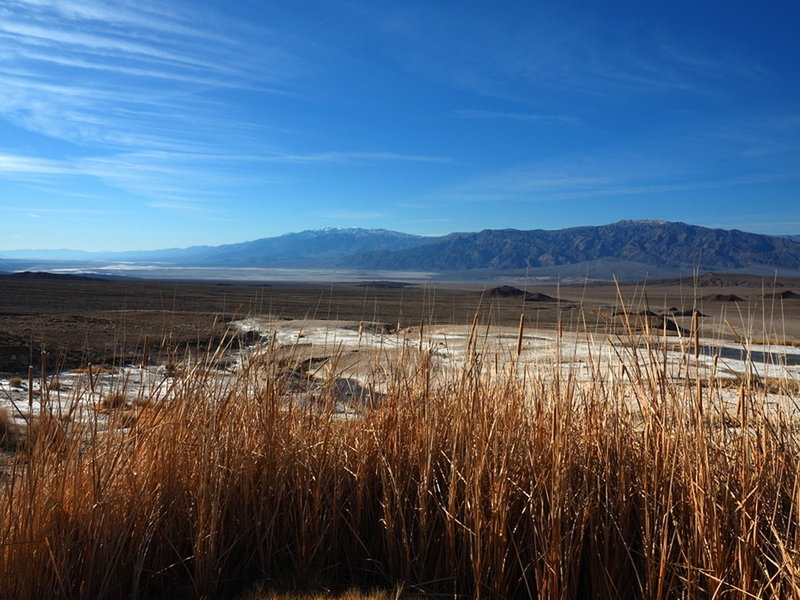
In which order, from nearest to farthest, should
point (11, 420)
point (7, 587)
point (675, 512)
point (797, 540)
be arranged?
point (797, 540), point (7, 587), point (675, 512), point (11, 420)

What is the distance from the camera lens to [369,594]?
2857 mm

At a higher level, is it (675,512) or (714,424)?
(714,424)

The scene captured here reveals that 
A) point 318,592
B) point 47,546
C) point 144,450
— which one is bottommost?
point 318,592

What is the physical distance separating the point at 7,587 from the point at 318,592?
1258 mm

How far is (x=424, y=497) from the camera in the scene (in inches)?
116

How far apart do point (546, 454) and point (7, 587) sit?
2.31 meters

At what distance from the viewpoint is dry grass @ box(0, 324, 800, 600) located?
2.56m

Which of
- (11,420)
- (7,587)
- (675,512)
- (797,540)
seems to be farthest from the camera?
(11,420)

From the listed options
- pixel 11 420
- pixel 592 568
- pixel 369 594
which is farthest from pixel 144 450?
pixel 11 420

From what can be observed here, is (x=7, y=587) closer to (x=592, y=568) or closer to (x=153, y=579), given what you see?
(x=153, y=579)

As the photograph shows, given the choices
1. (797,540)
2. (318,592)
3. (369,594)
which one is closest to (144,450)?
(318,592)

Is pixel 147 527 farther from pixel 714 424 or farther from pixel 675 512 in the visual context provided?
pixel 714 424

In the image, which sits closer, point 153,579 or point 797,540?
point 797,540

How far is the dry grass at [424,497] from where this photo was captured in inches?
101
